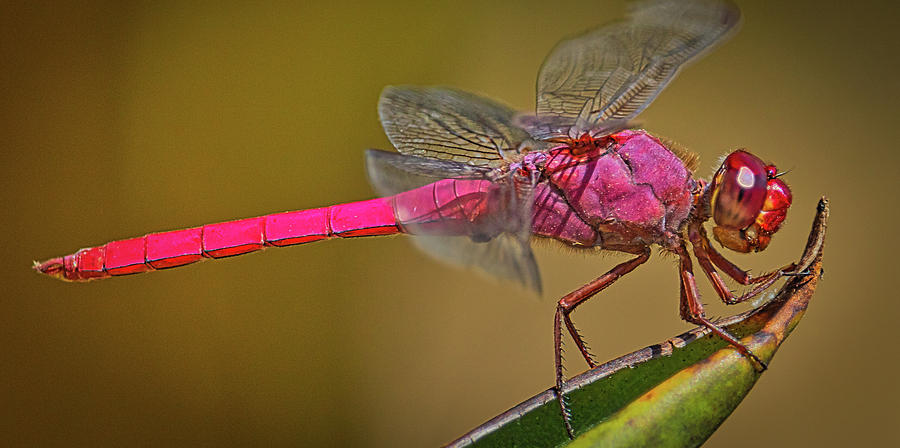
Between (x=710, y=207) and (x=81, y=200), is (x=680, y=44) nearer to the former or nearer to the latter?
(x=710, y=207)

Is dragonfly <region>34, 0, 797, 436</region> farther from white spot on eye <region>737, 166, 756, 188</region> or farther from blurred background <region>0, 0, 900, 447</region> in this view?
blurred background <region>0, 0, 900, 447</region>

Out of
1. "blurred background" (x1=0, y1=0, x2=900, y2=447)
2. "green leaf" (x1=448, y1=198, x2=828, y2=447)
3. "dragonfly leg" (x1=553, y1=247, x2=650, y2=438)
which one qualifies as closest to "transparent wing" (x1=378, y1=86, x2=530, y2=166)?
"dragonfly leg" (x1=553, y1=247, x2=650, y2=438)

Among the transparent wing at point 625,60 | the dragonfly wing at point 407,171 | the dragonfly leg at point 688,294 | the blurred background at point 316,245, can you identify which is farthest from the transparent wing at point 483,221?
the blurred background at point 316,245

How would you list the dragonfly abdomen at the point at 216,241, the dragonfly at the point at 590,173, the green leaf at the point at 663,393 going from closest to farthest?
1. the green leaf at the point at 663,393
2. the dragonfly at the point at 590,173
3. the dragonfly abdomen at the point at 216,241

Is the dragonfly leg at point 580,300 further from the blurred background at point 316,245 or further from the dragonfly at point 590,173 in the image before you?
the blurred background at point 316,245

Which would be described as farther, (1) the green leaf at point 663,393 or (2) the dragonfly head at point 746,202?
(2) the dragonfly head at point 746,202

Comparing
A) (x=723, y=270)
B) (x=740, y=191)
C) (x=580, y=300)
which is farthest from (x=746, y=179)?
(x=580, y=300)

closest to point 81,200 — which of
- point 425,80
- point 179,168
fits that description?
point 179,168
